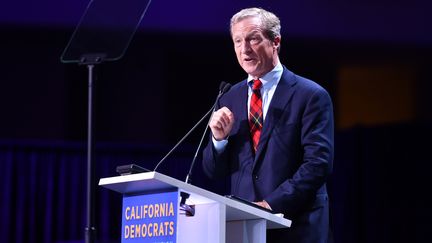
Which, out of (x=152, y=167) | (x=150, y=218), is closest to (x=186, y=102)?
(x=152, y=167)

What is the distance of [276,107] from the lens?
288 centimetres

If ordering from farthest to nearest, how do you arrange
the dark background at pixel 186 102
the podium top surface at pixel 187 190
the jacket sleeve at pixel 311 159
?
1. the dark background at pixel 186 102
2. the jacket sleeve at pixel 311 159
3. the podium top surface at pixel 187 190

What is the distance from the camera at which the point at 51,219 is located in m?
5.85

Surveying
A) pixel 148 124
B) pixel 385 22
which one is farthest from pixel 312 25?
pixel 148 124

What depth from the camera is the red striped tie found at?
9.49 ft

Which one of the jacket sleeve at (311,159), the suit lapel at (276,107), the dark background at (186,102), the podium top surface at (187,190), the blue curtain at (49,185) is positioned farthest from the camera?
the blue curtain at (49,185)

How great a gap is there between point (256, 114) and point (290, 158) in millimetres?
224

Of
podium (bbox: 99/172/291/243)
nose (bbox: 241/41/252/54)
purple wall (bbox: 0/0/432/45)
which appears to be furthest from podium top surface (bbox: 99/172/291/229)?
purple wall (bbox: 0/0/432/45)

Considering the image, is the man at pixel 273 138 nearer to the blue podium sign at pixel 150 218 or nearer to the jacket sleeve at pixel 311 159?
the jacket sleeve at pixel 311 159

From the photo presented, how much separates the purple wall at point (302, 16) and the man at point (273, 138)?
8.28 feet

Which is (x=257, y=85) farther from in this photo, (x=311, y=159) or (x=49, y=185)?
(x=49, y=185)

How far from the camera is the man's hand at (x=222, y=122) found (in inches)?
106

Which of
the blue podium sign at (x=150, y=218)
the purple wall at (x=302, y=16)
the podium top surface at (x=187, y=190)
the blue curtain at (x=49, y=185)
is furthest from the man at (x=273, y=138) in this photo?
the blue curtain at (x=49, y=185)

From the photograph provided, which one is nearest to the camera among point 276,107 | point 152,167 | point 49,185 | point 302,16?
point 276,107
